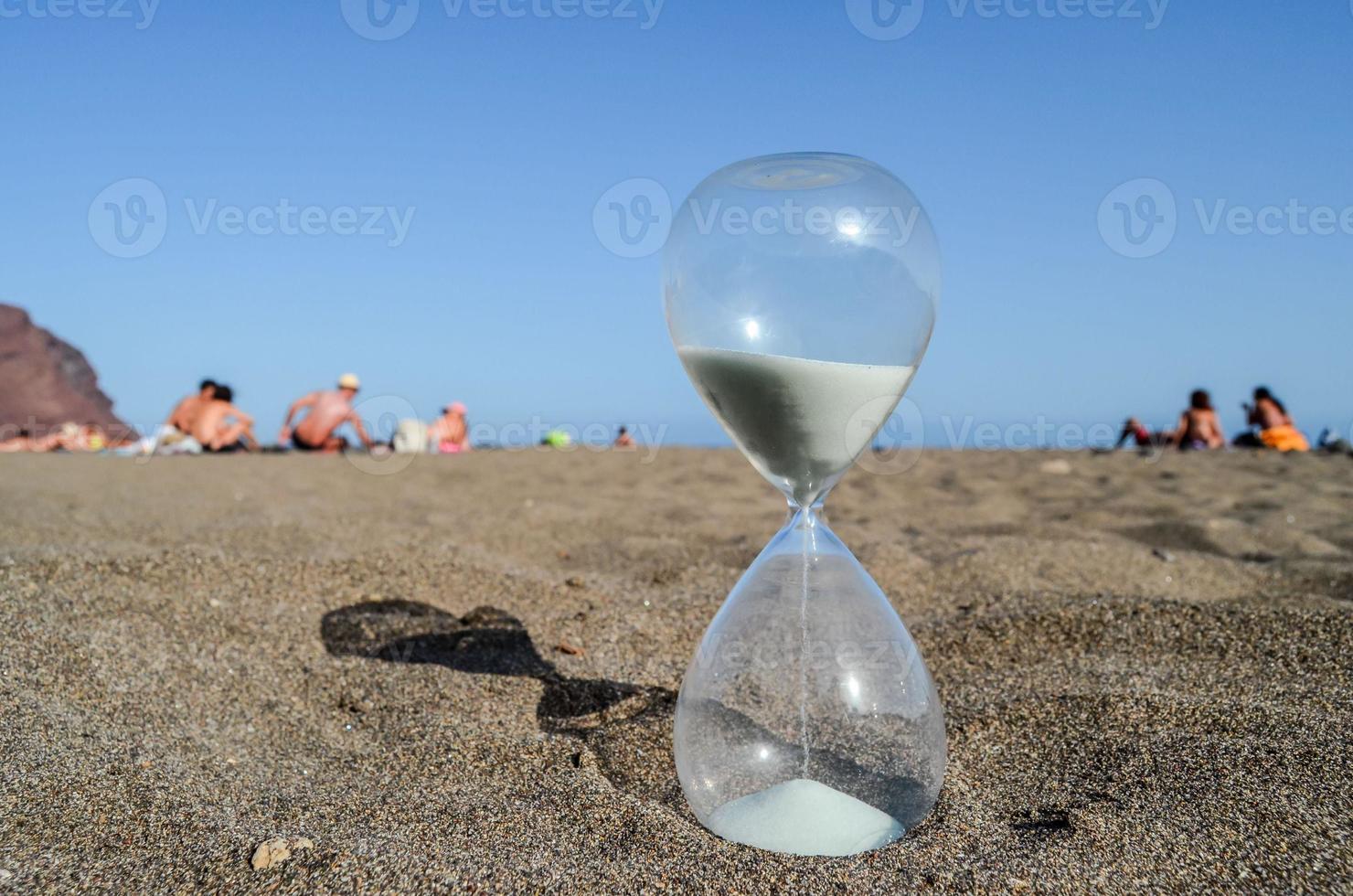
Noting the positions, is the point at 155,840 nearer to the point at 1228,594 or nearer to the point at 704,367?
the point at 704,367

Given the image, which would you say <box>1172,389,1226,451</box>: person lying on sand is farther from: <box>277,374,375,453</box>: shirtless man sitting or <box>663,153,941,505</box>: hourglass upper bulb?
<box>663,153,941,505</box>: hourglass upper bulb

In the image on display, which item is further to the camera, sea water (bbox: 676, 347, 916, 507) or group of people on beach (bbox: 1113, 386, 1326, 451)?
group of people on beach (bbox: 1113, 386, 1326, 451)

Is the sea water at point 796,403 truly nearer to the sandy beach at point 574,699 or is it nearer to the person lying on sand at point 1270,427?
the sandy beach at point 574,699

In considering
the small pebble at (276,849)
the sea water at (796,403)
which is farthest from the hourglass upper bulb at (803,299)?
the small pebble at (276,849)

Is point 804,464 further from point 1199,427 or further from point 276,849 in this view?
point 1199,427

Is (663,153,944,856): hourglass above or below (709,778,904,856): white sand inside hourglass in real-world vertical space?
above

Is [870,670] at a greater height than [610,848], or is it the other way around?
[870,670]

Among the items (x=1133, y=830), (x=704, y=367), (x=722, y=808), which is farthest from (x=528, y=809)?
(x=1133, y=830)

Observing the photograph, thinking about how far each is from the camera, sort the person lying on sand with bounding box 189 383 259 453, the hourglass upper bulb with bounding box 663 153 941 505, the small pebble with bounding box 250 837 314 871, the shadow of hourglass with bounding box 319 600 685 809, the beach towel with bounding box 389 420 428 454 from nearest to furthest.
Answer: the hourglass upper bulb with bounding box 663 153 941 505 < the small pebble with bounding box 250 837 314 871 < the shadow of hourglass with bounding box 319 600 685 809 < the person lying on sand with bounding box 189 383 259 453 < the beach towel with bounding box 389 420 428 454

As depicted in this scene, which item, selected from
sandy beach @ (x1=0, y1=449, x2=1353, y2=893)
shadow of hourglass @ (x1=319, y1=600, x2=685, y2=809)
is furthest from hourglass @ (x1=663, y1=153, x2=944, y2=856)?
shadow of hourglass @ (x1=319, y1=600, x2=685, y2=809)
